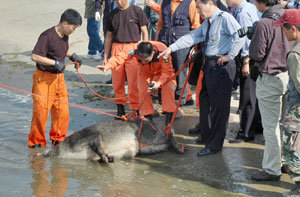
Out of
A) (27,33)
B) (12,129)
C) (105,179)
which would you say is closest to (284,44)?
(105,179)

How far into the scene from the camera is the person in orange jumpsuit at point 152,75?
7055 millimetres

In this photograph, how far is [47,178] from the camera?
5.96m

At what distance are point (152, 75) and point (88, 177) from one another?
214 centimetres

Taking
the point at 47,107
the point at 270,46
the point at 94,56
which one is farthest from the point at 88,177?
the point at 94,56

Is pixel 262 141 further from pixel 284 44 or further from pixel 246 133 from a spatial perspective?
pixel 284 44

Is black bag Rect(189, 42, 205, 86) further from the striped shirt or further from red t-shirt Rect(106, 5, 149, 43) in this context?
red t-shirt Rect(106, 5, 149, 43)

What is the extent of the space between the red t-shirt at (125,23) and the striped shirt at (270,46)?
124 inches

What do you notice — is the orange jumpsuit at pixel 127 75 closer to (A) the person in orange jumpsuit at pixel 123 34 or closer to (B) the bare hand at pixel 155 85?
(A) the person in orange jumpsuit at pixel 123 34

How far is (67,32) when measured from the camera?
23.3ft

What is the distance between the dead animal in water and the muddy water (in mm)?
115

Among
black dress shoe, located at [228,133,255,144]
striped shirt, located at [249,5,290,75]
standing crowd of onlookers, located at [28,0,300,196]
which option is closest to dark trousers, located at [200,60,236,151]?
standing crowd of onlookers, located at [28,0,300,196]

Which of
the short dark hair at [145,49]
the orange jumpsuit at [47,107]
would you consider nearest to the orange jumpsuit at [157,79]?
the short dark hair at [145,49]

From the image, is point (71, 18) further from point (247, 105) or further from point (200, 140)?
point (247, 105)

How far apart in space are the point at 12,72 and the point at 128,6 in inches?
194
